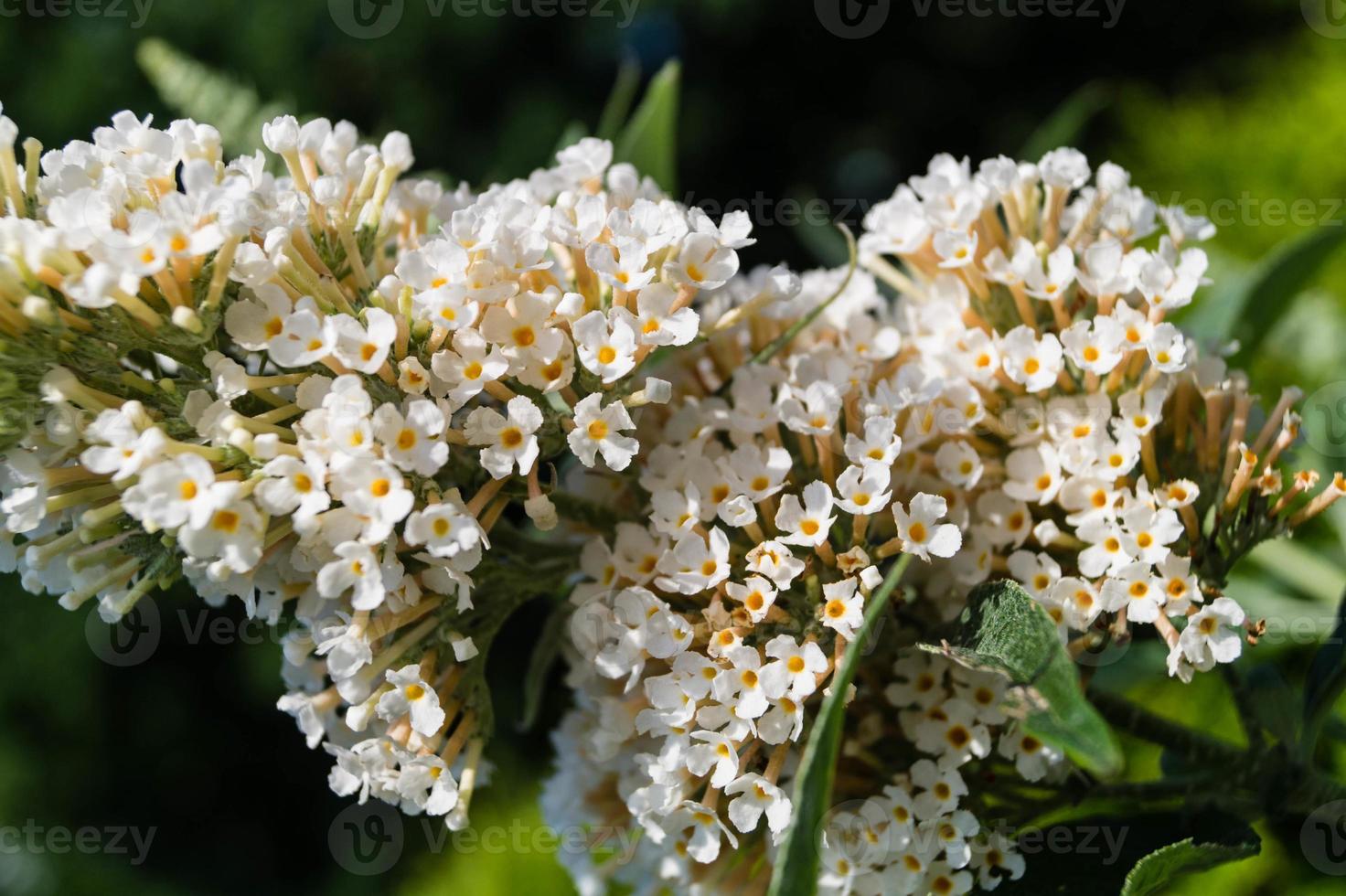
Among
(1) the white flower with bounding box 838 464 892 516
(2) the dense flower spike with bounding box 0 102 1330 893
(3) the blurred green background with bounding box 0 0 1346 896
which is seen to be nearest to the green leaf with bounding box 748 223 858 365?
(2) the dense flower spike with bounding box 0 102 1330 893

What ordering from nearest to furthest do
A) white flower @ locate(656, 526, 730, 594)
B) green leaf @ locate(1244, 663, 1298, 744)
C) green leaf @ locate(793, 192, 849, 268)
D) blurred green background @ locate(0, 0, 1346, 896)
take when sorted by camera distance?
white flower @ locate(656, 526, 730, 594)
green leaf @ locate(1244, 663, 1298, 744)
green leaf @ locate(793, 192, 849, 268)
blurred green background @ locate(0, 0, 1346, 896)

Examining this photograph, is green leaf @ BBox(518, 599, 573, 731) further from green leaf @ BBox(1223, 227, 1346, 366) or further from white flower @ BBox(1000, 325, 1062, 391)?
green leaf @ BBox(1223, 227, 1346, 366)

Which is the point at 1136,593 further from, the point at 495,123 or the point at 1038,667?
the point at 495,123

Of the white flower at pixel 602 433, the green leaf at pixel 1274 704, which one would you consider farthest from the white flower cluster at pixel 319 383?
the green leaf at pixel 1274 704

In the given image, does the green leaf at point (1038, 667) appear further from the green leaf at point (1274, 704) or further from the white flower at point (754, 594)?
the green leaf at point (1274, 704)

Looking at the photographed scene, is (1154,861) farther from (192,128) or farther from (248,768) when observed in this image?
(248,768)
